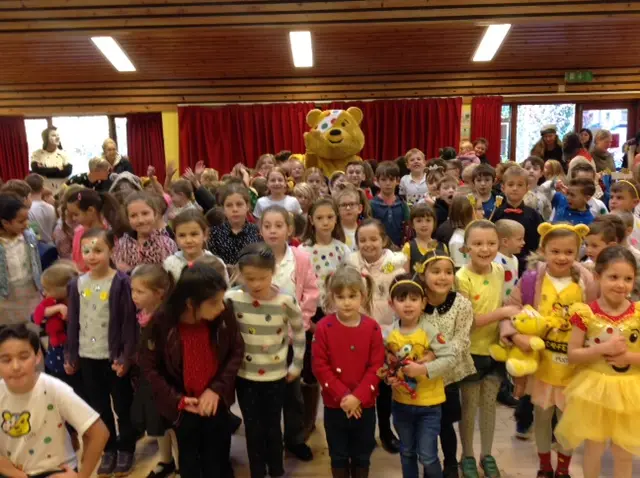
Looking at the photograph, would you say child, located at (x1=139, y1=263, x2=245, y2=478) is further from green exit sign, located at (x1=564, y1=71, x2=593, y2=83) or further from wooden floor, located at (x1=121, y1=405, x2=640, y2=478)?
green exit sign, located at (x1=564, y1=71, x2=593, y2=83)

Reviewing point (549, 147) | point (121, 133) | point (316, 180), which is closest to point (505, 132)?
point (549, 147)

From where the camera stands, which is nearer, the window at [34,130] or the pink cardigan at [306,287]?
the pink cardigan at [306,287]

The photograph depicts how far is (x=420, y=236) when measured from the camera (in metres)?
3.26

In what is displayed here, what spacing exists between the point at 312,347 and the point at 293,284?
16.7 inches

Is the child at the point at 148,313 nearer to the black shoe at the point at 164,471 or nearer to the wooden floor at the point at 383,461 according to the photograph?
the black shoe at the point at 164,471

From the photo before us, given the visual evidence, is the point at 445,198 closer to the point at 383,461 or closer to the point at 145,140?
the point at 383,461

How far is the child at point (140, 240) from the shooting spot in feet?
9.65

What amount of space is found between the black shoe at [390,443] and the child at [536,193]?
7.81 feet

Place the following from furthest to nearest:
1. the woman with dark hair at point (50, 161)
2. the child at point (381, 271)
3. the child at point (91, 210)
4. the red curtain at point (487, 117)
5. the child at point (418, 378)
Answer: the red curtain at point (487, 117)
the woman with dark hair at point (50, 161)
the child at point (91, 210)
the child at point (381, 271)
the child at point (418, 378)

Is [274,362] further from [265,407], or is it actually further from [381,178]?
[381,178]

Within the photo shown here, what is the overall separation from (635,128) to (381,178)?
310 inches

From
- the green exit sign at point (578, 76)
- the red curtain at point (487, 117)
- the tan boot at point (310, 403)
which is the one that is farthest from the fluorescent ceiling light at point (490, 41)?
the tan boot at point (310, 403)

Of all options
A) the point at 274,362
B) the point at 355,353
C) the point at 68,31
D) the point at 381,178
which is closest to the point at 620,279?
the point at 355,353

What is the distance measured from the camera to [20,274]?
3.48 meters
